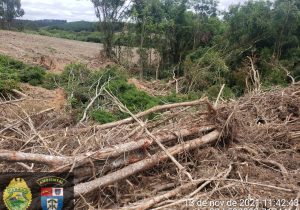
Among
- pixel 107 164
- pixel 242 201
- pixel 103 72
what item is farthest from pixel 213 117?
pixel 103 72

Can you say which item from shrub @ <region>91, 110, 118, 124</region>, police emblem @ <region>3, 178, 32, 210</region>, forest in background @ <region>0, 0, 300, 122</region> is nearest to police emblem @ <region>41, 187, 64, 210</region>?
police emblem @ <region>3, 178, 32, 210</region>

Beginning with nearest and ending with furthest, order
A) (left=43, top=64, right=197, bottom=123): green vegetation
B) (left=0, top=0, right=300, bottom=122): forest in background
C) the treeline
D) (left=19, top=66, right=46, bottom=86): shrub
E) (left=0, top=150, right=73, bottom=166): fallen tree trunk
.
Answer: (left=0, top=150, right=73, bottom=166): fallen tree trunk, (left=43, top=64, right=197, bottom=123): green vegetation, (left=19, top=66, right=46, bottom=86): shrub, (left=0, top=0, right=300, bottom=122): forest in background, the treeline

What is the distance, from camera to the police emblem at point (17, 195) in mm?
2806

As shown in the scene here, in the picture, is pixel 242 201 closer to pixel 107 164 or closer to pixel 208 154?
pixel 208 154

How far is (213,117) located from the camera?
14.0 ft

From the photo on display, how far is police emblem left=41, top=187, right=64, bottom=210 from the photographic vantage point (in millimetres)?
2873

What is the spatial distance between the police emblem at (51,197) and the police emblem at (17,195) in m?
0.12

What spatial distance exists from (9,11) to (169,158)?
45815 millimetres

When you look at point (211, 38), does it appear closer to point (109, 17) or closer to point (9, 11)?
point (109, 17)

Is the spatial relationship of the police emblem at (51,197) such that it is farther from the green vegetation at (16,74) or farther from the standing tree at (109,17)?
the standing tree at (109,17)

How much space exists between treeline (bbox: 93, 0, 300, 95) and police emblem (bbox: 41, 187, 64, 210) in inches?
362

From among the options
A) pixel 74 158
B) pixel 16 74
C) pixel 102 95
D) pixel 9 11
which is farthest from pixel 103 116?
pixel 9 11

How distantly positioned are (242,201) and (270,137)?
1.72 metres

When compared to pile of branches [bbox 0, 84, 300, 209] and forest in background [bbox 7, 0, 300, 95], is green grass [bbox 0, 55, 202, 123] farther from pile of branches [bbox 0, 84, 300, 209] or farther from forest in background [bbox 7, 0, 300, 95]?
forest in background [bbox 7, 0, 300, 95]
